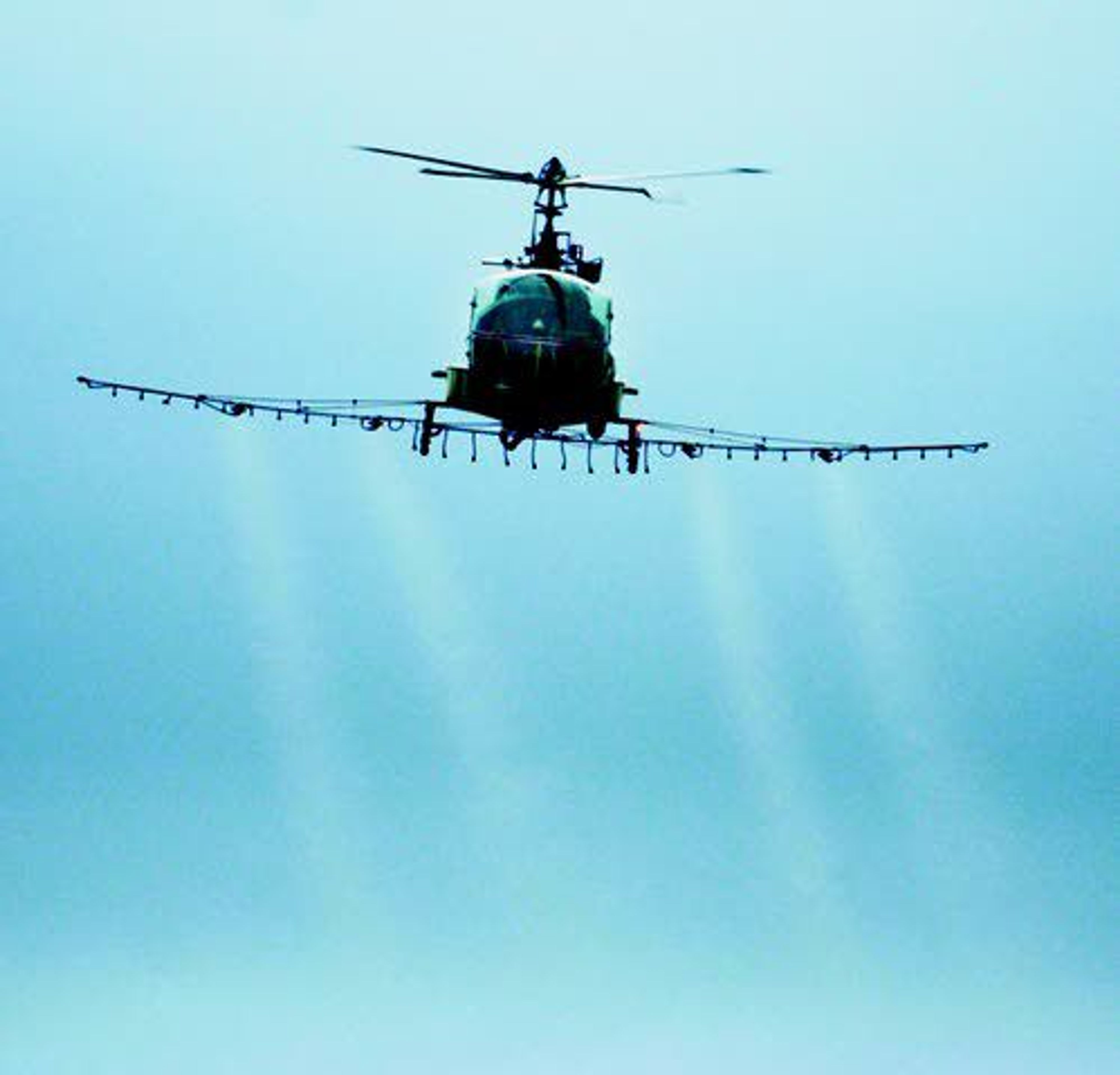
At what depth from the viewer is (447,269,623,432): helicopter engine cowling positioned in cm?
3675

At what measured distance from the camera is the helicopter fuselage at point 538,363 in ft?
121

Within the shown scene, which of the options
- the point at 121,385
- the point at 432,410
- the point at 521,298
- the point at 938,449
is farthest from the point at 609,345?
the point at 121,385

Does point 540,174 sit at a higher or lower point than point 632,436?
higher

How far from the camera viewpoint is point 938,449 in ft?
121

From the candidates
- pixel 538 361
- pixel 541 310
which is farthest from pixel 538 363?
pixel 541 310

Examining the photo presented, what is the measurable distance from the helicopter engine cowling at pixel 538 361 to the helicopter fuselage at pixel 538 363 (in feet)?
0.05

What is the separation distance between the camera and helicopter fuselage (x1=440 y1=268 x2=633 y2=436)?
121ft

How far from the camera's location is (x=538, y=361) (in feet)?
120

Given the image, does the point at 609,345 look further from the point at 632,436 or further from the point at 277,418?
the point at 277,418

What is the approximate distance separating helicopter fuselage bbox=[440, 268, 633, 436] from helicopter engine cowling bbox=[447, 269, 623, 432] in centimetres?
2

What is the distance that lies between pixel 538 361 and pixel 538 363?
0.04 meters

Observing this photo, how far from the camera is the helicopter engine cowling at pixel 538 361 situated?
36.8m

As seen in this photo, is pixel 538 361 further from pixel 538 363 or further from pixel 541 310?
pixel 541 310

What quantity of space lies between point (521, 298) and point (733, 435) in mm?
6253
